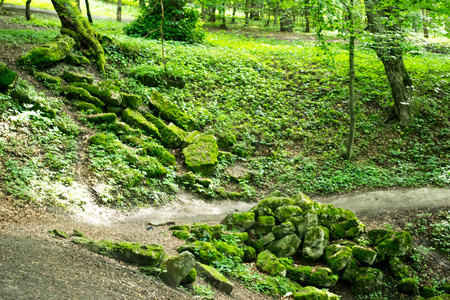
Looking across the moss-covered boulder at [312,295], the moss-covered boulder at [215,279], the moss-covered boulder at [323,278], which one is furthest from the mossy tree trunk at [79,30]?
the moss-covered boulder at [312,295]

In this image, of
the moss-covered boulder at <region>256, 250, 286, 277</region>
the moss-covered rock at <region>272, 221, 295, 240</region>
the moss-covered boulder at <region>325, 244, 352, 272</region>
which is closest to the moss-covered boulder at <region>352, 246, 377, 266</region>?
the moss-covered boulder at <region>325, 244, 352, 272</region>

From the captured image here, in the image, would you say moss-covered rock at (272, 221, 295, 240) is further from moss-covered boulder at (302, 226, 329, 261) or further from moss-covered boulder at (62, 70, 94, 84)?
moss-covered boulder at (62, 70, 94, 84)

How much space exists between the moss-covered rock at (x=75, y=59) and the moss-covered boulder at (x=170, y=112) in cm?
268

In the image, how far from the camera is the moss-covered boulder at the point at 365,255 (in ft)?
23.2

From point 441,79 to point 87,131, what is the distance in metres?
15.6

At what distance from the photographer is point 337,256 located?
696cm

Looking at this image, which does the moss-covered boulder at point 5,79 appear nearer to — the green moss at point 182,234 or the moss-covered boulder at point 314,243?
the green moss at point 182,234

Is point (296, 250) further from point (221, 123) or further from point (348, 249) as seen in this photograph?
point (221, 123)

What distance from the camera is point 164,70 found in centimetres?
1348

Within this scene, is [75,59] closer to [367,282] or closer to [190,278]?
[190,278]

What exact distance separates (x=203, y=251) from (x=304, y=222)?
281 centimetres

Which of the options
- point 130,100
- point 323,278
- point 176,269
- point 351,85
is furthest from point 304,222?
point 130,100

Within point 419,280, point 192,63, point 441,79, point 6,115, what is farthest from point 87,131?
point 441,79

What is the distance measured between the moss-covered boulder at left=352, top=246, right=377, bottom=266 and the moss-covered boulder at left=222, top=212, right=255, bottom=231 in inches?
91.7
